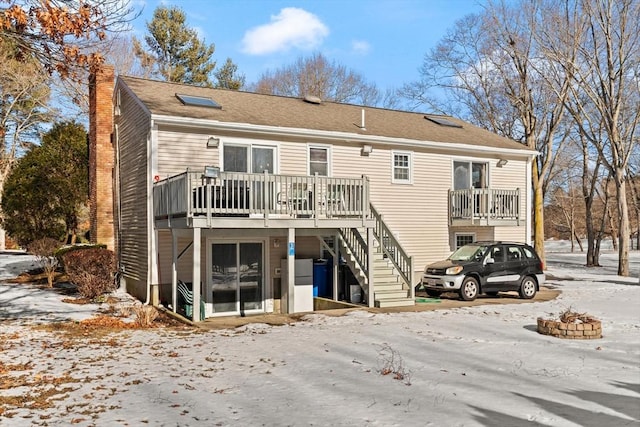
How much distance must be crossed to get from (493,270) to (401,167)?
4.55 meters

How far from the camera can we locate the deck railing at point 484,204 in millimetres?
18594

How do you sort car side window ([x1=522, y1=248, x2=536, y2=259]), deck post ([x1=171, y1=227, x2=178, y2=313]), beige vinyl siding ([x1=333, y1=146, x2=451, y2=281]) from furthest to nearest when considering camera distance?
1. beige vinyl siding ([x1=333, y1=146, x2=451, y2=281])
2. car side window ([x1=522, y1=248, x2=536, y2=259])
3. deck post ([x1=171, y1=227, x2=178, y2=313])

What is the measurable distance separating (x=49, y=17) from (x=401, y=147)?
41.1 ft

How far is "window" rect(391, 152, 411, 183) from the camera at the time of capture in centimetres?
1827

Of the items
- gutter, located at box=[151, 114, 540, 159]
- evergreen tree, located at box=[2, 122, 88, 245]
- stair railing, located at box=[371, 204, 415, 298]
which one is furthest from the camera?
evergreen tree, located at box=[2, 122, 88, 245]

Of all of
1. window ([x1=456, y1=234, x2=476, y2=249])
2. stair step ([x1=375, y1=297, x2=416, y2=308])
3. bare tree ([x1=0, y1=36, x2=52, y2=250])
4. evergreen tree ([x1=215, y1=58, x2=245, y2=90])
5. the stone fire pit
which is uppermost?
evergreen tree ([x1=215, y1=58, x2=245, y2=90])

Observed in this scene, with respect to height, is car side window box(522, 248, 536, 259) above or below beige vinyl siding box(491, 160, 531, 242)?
below

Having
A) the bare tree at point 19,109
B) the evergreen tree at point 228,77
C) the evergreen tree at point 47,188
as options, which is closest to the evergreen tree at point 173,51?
the evergreen tree at point 228,77

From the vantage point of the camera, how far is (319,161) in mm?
17000

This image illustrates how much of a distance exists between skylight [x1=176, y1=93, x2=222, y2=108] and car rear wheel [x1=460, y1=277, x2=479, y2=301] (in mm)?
8979

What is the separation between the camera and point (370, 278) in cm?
1456

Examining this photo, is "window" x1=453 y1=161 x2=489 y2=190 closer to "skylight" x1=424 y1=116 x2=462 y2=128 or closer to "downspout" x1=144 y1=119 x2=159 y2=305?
"skylight" x1=424 y1=116 x2=462 y2=128

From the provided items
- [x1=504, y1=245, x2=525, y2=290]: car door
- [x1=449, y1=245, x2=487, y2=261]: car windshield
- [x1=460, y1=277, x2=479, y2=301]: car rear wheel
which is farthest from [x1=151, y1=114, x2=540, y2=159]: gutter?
[x1=460, y1=277, x2=479, y2=301]: car rear wheel

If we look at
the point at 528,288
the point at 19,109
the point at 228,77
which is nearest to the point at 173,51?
the point at 228,77
